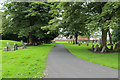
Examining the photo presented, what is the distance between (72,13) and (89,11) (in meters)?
2.07

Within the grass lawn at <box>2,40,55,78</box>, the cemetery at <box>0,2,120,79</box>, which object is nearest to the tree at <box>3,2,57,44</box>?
the cemetery at <box>0,2,120,79</box>

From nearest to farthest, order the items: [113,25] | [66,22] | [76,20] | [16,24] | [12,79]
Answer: [12,79] < [113,25] < [76,20] < [66,22] < [16,24]

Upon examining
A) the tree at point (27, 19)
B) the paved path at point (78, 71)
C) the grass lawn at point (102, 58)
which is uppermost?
the tree at point (27, 19)

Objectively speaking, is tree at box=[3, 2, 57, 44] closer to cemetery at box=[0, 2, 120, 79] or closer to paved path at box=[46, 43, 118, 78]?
cemetery at box=[0, 2, 120, 79]

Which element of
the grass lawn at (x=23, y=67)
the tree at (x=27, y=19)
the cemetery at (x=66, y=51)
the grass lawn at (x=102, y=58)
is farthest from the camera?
the tree at (x=27, y=19)

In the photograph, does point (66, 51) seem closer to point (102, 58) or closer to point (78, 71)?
point (102, 58)

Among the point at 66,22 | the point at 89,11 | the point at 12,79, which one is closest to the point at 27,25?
the point at 66,22

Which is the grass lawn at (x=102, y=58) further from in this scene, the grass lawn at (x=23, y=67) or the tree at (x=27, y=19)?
the tree at (x=27, y=19)

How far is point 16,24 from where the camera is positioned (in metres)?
23.2

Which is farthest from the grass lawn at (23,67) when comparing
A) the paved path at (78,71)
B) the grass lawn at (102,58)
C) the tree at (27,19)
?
the tree at (27,19)

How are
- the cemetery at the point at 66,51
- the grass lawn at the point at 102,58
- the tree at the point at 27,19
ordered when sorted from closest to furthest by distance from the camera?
the cemetery at the point at 66,51 < the grass lawn at the point at 102,58 < the tree at the point at 27,19

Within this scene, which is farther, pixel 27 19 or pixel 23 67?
pixel 27 19

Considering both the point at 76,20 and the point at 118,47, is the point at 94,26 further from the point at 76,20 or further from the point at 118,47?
the point at 118,47

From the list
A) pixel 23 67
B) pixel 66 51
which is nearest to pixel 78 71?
pixel 23 67
